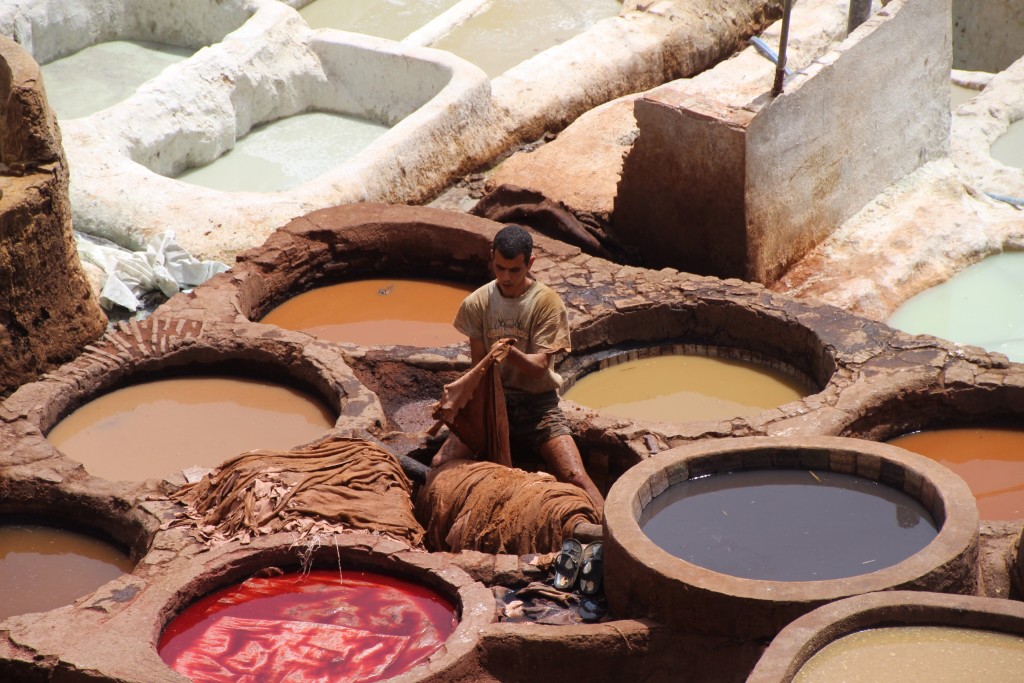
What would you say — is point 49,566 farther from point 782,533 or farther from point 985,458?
point 985,458

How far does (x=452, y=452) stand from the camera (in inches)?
277

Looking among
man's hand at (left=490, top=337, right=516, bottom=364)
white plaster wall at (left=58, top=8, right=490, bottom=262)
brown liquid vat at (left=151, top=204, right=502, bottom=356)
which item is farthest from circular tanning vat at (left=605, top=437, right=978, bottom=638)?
white plaster wall at (left=58, top=8, right=490, bottom=262)

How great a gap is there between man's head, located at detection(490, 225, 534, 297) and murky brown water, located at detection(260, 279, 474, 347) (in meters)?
2.28

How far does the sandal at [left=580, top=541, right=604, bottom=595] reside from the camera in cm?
609

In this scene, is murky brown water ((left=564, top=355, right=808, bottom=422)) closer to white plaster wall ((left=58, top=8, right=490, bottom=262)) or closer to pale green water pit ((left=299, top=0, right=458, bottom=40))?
white plaster wall ((left=58, top=8, right=490, bottom=262))

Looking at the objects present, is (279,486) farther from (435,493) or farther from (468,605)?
(468,605)

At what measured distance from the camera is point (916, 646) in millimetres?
4801

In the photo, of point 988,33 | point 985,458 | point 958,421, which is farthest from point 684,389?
point 988,33

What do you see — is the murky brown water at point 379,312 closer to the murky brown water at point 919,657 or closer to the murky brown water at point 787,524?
the murky brown water at point 787,524

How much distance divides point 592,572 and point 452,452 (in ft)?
3.93

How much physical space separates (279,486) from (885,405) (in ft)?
10.8

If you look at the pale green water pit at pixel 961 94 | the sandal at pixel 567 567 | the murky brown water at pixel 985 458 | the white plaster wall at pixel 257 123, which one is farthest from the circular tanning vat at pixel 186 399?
the pale green water pit at pixel 961 94

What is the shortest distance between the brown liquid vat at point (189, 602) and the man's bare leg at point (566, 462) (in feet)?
3.25

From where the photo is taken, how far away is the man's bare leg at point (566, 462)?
7.02 m
